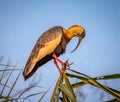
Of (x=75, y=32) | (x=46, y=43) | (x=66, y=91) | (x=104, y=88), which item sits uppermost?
(x=46, y=43)

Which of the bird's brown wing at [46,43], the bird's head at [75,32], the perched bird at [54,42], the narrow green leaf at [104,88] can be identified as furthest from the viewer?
the bird's head at [75,32]

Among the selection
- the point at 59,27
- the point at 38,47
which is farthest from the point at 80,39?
the point at 38,47

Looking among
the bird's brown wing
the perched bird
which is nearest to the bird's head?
the perched bird

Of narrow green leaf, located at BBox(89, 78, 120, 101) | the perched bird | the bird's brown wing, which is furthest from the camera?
the perched bird

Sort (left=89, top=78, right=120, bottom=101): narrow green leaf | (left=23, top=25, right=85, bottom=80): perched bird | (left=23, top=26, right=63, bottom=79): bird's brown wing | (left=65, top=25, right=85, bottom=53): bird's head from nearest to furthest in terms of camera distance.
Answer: (left=89, top=78, right=120, bottom=101): narrow green leaf < (left=23, top=26, right=63, bottom=79): bird's brown wing < (left=23, top=25, right=85, bottom=80): perched bird < (left=65, top=25, right=85, bottom=53): bird's head

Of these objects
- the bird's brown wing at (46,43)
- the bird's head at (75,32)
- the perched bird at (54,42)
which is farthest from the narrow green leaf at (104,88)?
the bird's head at (75,32)

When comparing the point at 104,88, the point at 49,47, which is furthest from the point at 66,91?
the point at 49,47

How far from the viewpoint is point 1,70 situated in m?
1.88

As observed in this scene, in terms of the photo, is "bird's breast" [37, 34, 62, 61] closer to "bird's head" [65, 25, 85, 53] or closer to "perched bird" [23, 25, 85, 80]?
"perched bird" [23, 25, 85, 80]

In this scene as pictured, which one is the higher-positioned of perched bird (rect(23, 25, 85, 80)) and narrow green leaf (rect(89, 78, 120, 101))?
perched bird (rect(23, 25, 85, 80))

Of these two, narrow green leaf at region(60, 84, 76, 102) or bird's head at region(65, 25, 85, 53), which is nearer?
narrow green leaf at region(60, 84, 76, 102)

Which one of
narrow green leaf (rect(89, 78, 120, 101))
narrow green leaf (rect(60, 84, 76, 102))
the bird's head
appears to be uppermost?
the bird's head

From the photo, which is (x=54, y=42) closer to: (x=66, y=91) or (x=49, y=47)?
(x=49, y=47)

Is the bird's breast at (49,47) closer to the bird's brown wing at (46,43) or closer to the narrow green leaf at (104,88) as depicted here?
the bird's brown wing at (46,43)
